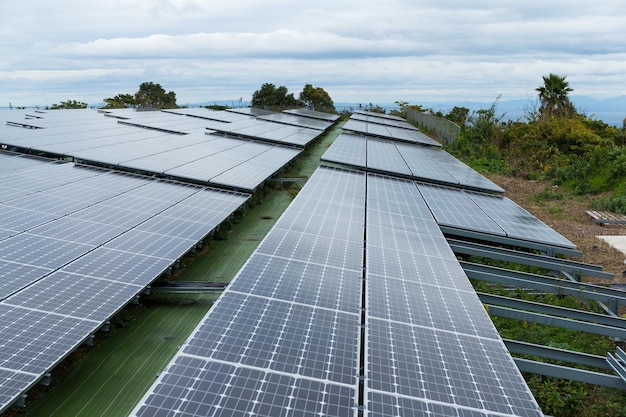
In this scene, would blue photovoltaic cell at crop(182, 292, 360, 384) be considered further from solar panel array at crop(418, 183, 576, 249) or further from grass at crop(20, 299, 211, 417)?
solar panel array at crop(418, 183, 576, 249)

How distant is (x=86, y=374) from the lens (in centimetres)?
793

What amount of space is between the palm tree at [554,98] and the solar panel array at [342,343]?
42.4 metres

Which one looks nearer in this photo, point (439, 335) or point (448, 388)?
point (448, 388)

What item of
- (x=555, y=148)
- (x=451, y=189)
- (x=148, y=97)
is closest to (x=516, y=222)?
(x=451, y=189)

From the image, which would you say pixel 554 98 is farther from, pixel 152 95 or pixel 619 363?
pixel 152 95

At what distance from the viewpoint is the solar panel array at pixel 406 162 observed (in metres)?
21.5

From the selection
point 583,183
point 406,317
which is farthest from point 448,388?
point 583,183

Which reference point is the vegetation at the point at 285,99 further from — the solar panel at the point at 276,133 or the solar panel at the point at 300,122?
the solar panel at the point at 276,133

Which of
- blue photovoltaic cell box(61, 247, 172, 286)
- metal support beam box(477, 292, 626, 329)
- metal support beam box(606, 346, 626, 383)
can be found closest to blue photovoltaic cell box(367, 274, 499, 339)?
metal support beam box(477, 292, 626, 329)

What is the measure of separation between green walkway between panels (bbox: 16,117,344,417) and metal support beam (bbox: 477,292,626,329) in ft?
21.7

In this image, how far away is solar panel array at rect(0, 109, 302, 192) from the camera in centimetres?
1789

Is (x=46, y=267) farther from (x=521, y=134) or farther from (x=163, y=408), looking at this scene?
(x=521, y=134)

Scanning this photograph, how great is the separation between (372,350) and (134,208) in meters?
8.77

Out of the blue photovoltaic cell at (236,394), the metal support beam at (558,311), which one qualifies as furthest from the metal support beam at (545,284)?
the blue photovoltaic cell at (236,394)
